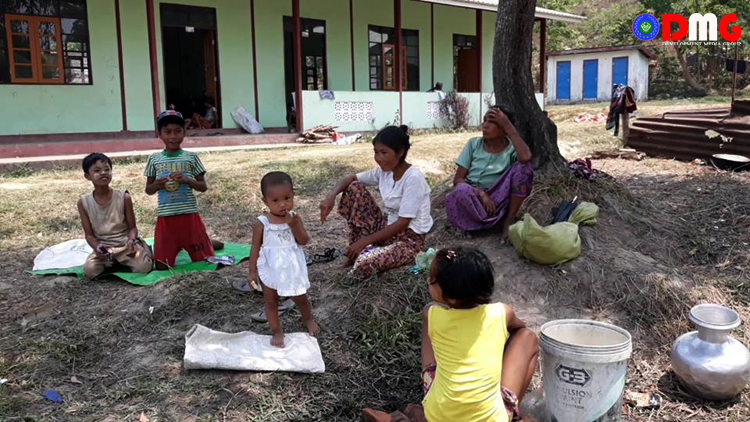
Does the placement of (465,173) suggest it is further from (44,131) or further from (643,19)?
(643,19)

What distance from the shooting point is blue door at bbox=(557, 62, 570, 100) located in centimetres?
2878

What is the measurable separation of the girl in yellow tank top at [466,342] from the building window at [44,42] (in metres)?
10.6

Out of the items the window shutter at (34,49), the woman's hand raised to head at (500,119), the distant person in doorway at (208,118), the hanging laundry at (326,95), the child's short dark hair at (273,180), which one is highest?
the window shutter at (34,49)

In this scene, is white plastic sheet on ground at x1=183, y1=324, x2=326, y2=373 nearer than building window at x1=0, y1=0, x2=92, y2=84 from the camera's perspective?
Yes

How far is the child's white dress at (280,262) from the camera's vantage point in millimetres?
2996

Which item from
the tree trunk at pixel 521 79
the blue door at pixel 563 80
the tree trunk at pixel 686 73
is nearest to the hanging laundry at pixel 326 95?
the tree trunk at pixel 521 79

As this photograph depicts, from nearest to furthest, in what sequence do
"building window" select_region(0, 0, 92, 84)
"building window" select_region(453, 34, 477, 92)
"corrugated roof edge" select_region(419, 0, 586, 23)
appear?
1. "building window" select_region(0, 0, 92, 84)
2. "corrugated roof edge" select_region(419, 0, 586, 23)
3. "building window" select_region(453, 34, 477, 92)

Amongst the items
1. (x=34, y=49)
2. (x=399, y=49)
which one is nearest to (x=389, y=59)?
(x=399, y=49)

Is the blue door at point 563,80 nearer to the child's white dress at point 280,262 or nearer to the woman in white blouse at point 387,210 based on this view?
the woman in white blouse at point 387,210

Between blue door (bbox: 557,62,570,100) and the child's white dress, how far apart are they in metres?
28.1

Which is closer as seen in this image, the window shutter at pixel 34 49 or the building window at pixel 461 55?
the window shutter at pixel 34 49

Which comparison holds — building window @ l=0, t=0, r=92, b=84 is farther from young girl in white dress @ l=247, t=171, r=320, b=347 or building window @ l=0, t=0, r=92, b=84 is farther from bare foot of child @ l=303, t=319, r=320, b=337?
bare foot of child @ l=303, t=319, r=320, b=337

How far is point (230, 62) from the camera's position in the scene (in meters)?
12.7

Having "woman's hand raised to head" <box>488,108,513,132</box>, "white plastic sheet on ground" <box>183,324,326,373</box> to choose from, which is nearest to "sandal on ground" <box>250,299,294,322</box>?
"white plastic sheet on ground" <box>183,324,326,373</box>
